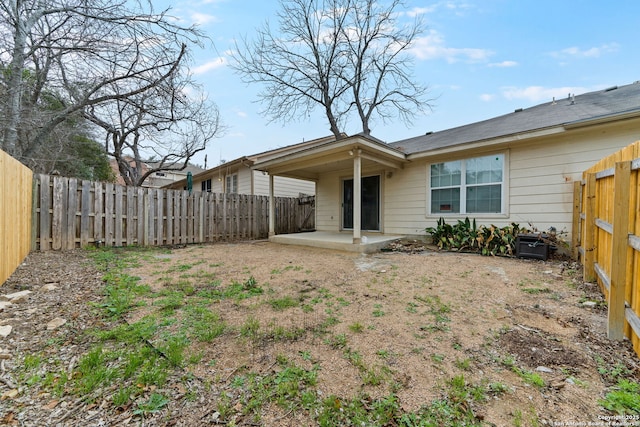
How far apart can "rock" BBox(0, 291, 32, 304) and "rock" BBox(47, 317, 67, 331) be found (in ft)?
2.60

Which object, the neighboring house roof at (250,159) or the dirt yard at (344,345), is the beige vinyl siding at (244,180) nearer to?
the neighboring house roof at (250,159)

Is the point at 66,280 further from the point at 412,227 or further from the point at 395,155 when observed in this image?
the point at 412,227

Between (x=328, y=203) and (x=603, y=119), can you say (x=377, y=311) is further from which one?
(x=328, y=203)

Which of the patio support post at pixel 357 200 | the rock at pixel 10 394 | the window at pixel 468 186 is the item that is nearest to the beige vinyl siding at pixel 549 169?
the window at pixel 468 186

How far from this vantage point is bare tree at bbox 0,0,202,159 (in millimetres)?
4754

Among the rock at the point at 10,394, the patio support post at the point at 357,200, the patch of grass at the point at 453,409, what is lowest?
the rock at the point at 10,394

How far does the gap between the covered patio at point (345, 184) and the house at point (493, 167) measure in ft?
0.11

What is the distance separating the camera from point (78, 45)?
5094 mm

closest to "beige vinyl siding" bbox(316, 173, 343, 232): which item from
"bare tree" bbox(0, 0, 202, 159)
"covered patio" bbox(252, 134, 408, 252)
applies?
"covered patio" bbox(252, 134, 408, 252)

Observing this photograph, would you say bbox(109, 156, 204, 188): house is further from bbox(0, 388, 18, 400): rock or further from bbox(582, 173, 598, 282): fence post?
bbox(582, 173, 598, 282): fence post

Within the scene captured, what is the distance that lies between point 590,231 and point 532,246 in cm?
176

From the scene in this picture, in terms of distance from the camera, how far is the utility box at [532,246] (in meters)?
5.11

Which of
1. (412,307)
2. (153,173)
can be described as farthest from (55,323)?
(153,173)

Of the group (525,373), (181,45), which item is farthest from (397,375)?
(181,45)
